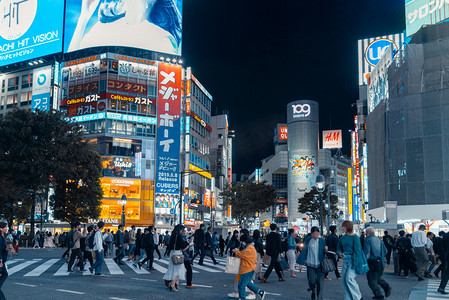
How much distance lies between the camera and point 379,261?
37.1 feet

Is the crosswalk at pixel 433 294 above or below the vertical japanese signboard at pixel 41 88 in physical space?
below

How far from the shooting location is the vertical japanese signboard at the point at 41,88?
7738 centimetres

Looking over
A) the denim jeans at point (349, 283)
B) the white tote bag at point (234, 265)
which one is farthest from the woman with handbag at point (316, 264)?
the white tote bag at point (234, 265)

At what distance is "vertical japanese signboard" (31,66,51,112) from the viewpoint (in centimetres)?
7738

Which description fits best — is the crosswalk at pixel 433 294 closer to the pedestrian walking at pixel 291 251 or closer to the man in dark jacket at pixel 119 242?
the pedestrian walking at pixel 291 251

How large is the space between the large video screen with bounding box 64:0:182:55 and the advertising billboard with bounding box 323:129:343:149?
67103 mm

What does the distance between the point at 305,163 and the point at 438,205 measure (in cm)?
8634

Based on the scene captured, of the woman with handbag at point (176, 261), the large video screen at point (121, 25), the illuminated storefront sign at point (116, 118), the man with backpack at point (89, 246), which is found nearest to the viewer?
the woman with handbag at point (176, 261)

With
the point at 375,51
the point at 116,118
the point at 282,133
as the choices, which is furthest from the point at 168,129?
the point at 282,133

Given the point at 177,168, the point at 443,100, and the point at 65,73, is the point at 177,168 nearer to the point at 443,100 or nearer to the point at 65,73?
the point at 65,73

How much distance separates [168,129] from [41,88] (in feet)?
73.5

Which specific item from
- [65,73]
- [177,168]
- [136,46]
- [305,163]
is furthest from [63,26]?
[305,163]

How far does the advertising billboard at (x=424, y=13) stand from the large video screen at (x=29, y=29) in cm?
5003

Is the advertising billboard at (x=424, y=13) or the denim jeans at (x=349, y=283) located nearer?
the denim jeans at (x=349, y=283)
